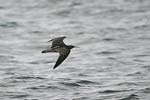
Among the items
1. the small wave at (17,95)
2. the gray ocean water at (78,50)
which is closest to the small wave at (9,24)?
the gray ocean water at (78,50)

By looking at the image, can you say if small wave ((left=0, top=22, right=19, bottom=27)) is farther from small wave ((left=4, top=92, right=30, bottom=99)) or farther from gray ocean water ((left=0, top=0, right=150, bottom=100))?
small wave ((left=4, top=92, right=30, bottom=99))

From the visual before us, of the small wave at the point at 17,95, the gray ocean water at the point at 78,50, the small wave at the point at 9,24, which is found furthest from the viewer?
the small wave at the point at 9,24

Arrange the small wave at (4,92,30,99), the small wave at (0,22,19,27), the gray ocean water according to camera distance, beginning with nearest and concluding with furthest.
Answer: the small wave at (4,92,30,99), the gray ocean water, the small wave at (0,22,19,27)

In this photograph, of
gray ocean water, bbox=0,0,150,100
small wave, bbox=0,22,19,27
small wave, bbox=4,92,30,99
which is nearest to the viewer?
small wave, bbox=4,92,30,99

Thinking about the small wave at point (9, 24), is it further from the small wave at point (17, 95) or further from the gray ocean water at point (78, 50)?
the small wave at point (17, 95)

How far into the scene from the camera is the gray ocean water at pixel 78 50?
24.5m

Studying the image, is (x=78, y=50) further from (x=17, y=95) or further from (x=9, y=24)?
(x=17, y=95)

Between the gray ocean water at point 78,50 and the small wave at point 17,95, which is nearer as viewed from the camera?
the small wave at point 17,95

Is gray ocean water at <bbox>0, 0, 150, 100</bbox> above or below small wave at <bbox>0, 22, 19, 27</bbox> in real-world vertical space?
below

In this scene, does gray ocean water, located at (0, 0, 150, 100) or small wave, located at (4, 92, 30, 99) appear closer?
small wave, located at (4, 92, 30, 99)

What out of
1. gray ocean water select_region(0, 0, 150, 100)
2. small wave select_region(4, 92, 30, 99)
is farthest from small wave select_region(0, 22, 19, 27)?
small wave select_region(4, 92, 30, 99)

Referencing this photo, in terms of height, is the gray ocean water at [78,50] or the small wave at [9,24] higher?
the small wave at [9,24]

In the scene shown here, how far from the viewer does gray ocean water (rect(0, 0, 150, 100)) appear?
24.5 meters

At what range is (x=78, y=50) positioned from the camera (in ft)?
104
